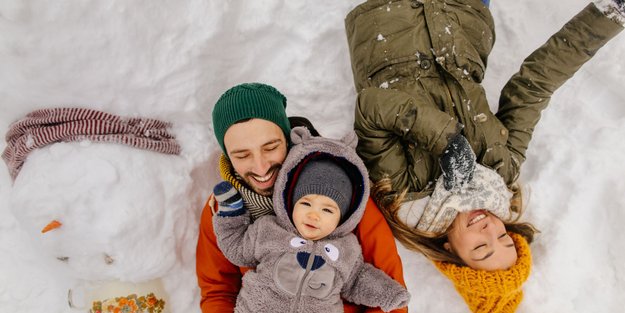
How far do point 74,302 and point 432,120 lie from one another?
1.55m

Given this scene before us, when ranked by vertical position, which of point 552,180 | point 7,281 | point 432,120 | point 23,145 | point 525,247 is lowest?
point 525,247

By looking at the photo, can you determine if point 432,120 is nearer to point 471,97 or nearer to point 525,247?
point 471,97

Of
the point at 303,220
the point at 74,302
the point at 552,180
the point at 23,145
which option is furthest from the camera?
the point at 552,180

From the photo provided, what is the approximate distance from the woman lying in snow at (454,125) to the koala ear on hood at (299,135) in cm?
32

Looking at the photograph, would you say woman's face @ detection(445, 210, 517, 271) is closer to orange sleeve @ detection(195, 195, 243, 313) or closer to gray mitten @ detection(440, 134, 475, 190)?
gray mitten @ detection(440, 134, 475, 190)

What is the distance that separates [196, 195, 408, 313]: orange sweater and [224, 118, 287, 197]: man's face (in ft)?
0.85

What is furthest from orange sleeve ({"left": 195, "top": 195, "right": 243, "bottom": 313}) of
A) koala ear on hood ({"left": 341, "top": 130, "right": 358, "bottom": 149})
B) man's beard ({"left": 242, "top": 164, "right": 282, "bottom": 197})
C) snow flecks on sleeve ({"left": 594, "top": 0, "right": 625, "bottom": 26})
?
snow flecks on sleeve ({"left": 594, "top": 0, "right": 625, "bottom": 26})

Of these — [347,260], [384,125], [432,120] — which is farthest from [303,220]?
[432,120]

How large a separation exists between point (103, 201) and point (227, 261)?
0.53 metres

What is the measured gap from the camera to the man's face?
1.53 m

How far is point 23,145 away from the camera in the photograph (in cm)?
162

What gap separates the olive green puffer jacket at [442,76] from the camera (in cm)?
187

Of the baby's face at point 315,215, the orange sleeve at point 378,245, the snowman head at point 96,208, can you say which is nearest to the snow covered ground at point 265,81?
the snowman head at point 96,208

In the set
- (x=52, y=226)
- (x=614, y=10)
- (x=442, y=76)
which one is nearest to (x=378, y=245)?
(x=442, y=76)
